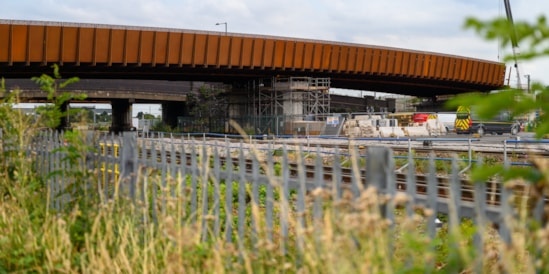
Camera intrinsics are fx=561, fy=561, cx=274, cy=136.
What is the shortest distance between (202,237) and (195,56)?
41.4 m

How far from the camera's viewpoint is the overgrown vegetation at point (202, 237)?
9.17 ft

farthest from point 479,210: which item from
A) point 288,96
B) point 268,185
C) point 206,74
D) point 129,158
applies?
point 206,74

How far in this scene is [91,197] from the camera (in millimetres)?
6504

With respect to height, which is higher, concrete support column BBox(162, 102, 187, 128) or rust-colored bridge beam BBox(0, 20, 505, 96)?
rust-colored bridge beam BBox(0, 20, 505, 96)

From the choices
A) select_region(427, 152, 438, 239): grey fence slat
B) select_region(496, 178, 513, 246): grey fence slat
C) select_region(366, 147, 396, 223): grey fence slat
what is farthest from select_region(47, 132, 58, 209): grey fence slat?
select_region(496, 178, 513, 246): grey fence slat

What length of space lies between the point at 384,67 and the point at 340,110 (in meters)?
33.0

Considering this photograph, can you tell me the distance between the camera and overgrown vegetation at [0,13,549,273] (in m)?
2.79

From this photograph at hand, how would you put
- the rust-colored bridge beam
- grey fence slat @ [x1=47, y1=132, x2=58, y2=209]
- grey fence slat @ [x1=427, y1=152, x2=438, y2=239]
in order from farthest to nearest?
the rust-colored bridge beam, grey fence slat @ [x1=47, y1=132, x2=58, y2=209], grey fence slat @ [x1=427, y1=152, x2=438, y2=239]

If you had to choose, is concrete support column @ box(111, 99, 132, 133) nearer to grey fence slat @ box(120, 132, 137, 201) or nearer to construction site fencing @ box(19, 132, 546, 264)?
construction site fencing @ box(19, 132, 546, 264)

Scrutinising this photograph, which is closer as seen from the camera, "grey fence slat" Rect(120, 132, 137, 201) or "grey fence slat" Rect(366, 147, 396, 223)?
"grey fence slat" Rect(366, 147, 396, 223)

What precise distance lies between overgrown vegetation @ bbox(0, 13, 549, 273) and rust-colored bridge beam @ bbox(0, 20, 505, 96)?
115 feet

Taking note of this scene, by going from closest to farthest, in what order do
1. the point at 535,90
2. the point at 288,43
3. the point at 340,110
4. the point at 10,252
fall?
the point at 535,90 → the point at 10,252 → the point at 288,43 → the point at 340,110

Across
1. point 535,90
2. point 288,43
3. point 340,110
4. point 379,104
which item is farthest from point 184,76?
point 535,90

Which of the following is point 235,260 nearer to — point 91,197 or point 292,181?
point 292,181
